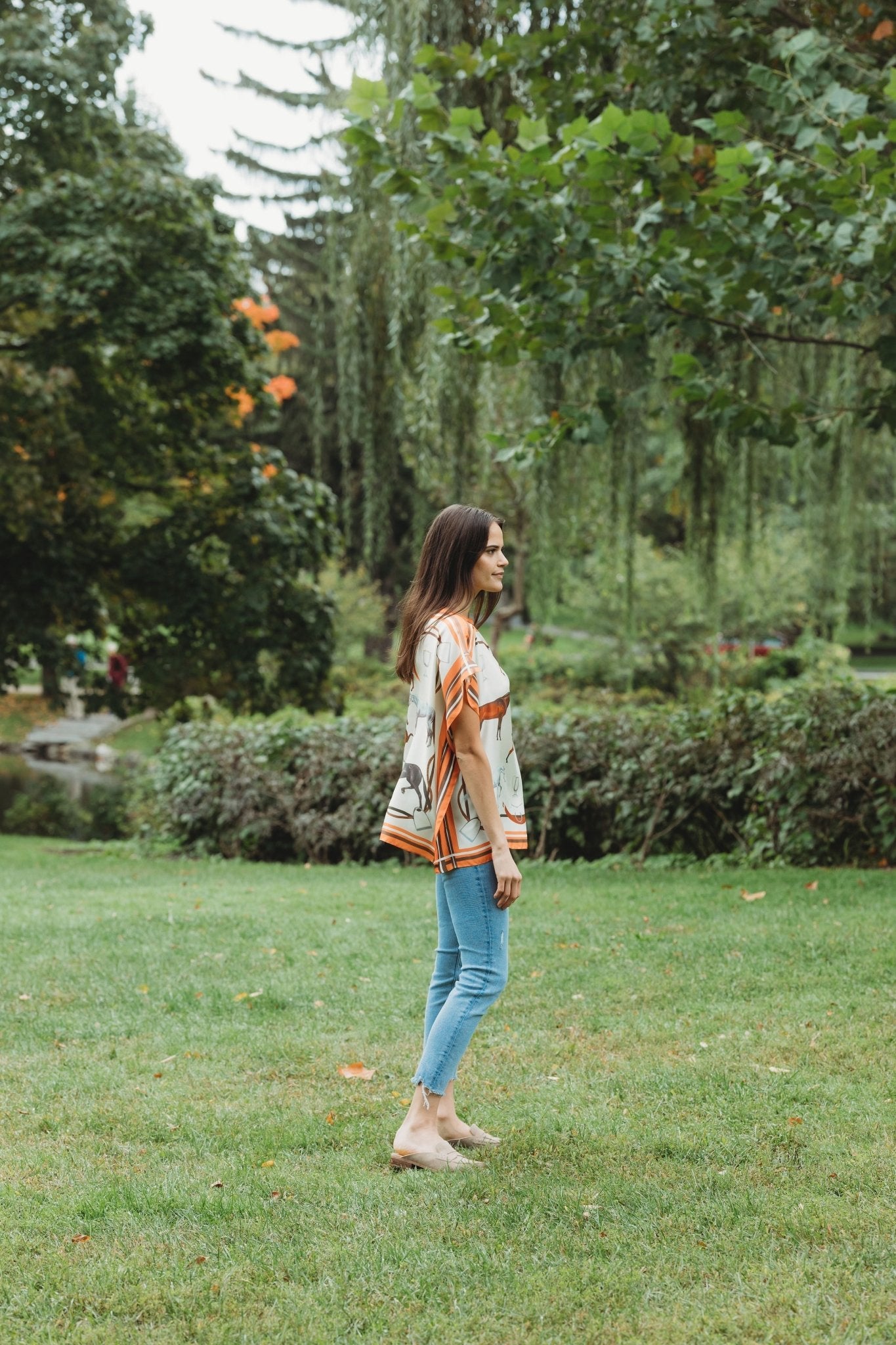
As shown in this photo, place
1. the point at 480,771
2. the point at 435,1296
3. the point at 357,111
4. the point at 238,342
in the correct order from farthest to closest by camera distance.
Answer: the point at 238,342 < the point at 357,111 < the point at 480,771 < the point at 435,1296

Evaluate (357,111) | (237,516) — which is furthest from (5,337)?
(357,111)

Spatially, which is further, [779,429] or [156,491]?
[156,491]

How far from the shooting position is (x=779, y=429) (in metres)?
6.82

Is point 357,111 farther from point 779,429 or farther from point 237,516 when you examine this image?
point 237,516

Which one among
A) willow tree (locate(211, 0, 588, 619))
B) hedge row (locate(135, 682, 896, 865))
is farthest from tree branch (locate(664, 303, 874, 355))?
hedge row (locate(135, 682, 896, 865))

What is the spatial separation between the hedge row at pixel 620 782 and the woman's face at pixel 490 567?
5047 mm

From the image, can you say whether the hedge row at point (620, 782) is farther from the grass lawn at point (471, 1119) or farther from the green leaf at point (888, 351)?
the green leaf at point (888, 351)

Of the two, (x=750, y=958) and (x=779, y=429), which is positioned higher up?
(x=779, y=429)

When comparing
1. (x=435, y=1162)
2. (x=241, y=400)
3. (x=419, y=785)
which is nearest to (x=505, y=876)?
(x=419, y=785)

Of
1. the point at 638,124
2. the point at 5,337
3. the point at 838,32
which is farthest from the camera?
the point at 5,337

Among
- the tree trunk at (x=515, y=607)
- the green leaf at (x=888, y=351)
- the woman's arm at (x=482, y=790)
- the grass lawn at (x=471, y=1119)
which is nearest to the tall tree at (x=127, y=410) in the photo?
the grass lawn at (x=471, y=1119)

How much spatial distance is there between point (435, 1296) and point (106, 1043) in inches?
95.4

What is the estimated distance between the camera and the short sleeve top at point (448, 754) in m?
3.40

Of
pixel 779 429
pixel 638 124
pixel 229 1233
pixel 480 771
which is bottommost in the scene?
pixel 229 1233
